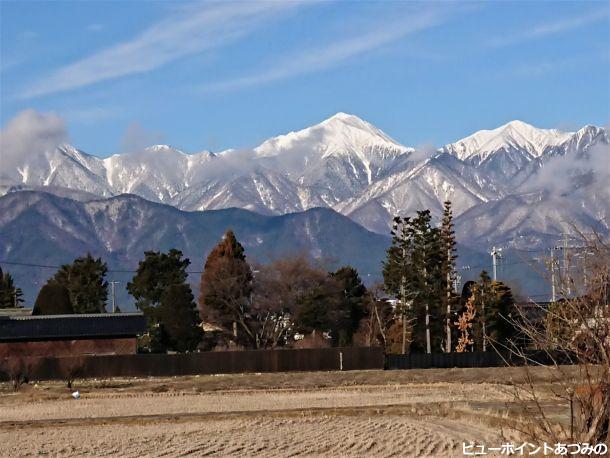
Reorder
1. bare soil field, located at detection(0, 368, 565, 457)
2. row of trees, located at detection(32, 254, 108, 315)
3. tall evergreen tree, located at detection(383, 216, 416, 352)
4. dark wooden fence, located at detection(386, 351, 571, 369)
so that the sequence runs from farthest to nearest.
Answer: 1. row of trees, located at detection(32, 254, 108, 315)
2. tall evergreen tree, located at detection(383, 216, 416, 352)
3. dark wooden fence, located at detection(386, 351, 571, 369)
4. bare soil field, located at detection(0, 368, 565, 457)

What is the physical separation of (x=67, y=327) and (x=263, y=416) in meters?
41.7

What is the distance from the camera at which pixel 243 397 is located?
5269cm

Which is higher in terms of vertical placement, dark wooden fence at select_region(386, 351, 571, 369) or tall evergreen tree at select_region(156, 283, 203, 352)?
tall evergreen tree at select_region(156, 283, 203, 352)

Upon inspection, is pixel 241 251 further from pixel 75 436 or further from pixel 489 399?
pixel 75 436

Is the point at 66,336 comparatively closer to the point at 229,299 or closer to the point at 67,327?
the point at 67,327

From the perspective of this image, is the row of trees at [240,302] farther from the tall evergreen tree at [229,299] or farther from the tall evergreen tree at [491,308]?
the tall evergreen tree at [491,308]

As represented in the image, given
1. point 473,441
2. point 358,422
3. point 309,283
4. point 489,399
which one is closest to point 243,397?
point 489,399

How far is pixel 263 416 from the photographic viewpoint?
39938 mm

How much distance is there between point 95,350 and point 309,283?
2871 centimetres

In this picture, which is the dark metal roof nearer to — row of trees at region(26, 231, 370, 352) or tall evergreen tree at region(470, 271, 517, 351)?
row of trees at region(26, 231, 370, 352)

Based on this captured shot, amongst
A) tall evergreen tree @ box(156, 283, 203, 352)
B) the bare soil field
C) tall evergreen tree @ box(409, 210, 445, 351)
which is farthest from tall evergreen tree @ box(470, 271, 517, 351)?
tall evergreen tree @ box(156, 283, 203, 352)

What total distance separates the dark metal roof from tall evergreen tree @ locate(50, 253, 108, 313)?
3203 cm

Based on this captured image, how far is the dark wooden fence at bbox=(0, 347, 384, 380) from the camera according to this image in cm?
6944

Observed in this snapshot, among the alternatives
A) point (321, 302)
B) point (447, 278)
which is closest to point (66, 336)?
point (321, 302)
